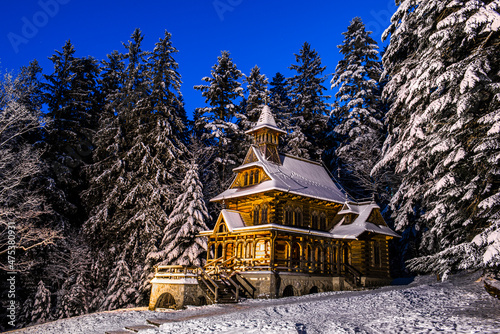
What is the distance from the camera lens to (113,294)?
28906mm

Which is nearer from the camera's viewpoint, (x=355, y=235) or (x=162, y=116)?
(x=355, y=235)

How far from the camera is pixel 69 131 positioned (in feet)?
119

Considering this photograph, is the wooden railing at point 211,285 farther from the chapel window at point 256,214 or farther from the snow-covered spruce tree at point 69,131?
the snow-covered spruce tree at point 69,131

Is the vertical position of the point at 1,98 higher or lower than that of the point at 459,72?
higher

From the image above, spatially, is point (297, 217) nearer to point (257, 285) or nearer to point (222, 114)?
point (257, 285)

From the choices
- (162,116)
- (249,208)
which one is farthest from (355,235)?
(162,116)

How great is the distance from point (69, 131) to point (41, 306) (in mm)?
16323

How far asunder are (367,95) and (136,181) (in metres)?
25.9

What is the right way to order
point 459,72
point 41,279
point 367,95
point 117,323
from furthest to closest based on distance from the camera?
point 367,95
point 41,279
point 117,323
point 459,72

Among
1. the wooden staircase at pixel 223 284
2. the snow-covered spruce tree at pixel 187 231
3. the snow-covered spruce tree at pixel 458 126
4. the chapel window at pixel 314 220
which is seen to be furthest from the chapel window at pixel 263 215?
the snow-covered spruce tree at pixel 458 126

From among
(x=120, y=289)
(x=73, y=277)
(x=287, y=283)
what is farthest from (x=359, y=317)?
(x=73, y=277)

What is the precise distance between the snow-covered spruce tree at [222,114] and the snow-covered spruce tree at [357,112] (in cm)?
1156

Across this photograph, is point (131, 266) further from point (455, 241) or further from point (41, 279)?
point (455, 241)

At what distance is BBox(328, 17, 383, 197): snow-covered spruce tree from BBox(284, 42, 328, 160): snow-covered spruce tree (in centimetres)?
195
